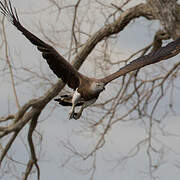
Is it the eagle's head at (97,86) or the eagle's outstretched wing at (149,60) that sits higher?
the eagle's outstretched wing at (149,60)

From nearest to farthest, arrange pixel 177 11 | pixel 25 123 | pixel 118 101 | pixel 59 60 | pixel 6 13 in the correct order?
pixel 6 13 → pixel 59 60 → pixel 177 11 → pixel 25 123 → pixel 118 101

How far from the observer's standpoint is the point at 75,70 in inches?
148

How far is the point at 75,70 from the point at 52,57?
0.68ft

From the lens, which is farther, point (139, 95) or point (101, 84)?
point (139, 95)

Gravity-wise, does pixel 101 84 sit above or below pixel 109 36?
below

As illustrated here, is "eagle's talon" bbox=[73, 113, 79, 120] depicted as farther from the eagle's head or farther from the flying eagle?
the eagle's head

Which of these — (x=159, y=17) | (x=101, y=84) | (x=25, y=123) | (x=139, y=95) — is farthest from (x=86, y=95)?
(x=139, y=95)

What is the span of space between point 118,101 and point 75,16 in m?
1.48

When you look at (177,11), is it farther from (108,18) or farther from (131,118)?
(131,118)

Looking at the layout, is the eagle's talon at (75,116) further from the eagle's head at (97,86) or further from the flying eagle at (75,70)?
the eagle's head at (97,86)

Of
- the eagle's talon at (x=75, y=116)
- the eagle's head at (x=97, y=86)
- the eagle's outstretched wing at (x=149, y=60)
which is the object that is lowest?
the eagle's talon at (x=75, y=116)

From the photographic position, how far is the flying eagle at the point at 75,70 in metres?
3.55

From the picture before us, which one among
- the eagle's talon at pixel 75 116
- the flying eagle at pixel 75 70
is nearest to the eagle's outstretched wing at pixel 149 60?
the flying eagle at pixel 75 70

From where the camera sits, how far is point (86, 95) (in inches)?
143
